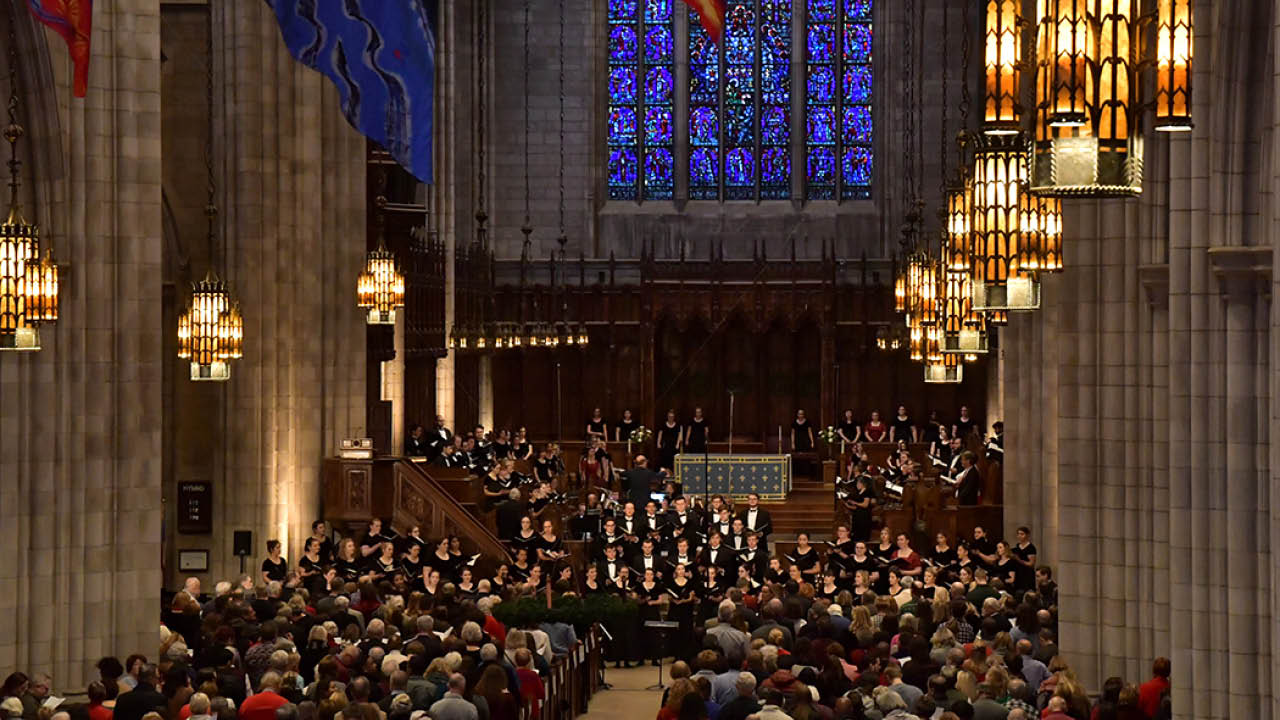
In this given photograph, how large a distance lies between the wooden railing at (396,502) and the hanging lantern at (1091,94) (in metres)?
18.9

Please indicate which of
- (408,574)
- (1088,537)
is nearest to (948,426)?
(408,574)

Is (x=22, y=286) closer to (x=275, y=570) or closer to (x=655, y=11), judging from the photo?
(x=275, y=570)

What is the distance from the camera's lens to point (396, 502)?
26.3 metres

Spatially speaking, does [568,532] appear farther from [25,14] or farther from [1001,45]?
[1001,45]

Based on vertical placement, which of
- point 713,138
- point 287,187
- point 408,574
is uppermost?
point 713,138

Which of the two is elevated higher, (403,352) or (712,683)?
(403,352)

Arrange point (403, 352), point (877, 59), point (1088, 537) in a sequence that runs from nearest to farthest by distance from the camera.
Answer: point (1088, 537), point (403, 352), point (877, 59)

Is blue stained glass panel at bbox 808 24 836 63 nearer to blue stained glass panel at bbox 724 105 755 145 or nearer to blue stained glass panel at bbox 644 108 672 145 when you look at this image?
blue stained glass panel at bbox 724 105 755 145

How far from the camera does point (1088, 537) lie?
17828 millimetres

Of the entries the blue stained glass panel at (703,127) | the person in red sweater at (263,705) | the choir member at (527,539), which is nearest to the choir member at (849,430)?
the blue stained glass panel at (703,127)

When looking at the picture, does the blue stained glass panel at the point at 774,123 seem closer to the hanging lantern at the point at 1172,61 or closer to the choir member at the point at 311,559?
the choir member at the point at 311,559

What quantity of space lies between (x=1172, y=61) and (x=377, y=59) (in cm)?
1592

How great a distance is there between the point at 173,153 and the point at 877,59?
21.8 meters

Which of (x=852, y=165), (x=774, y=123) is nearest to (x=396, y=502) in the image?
(x=774, y=123)
